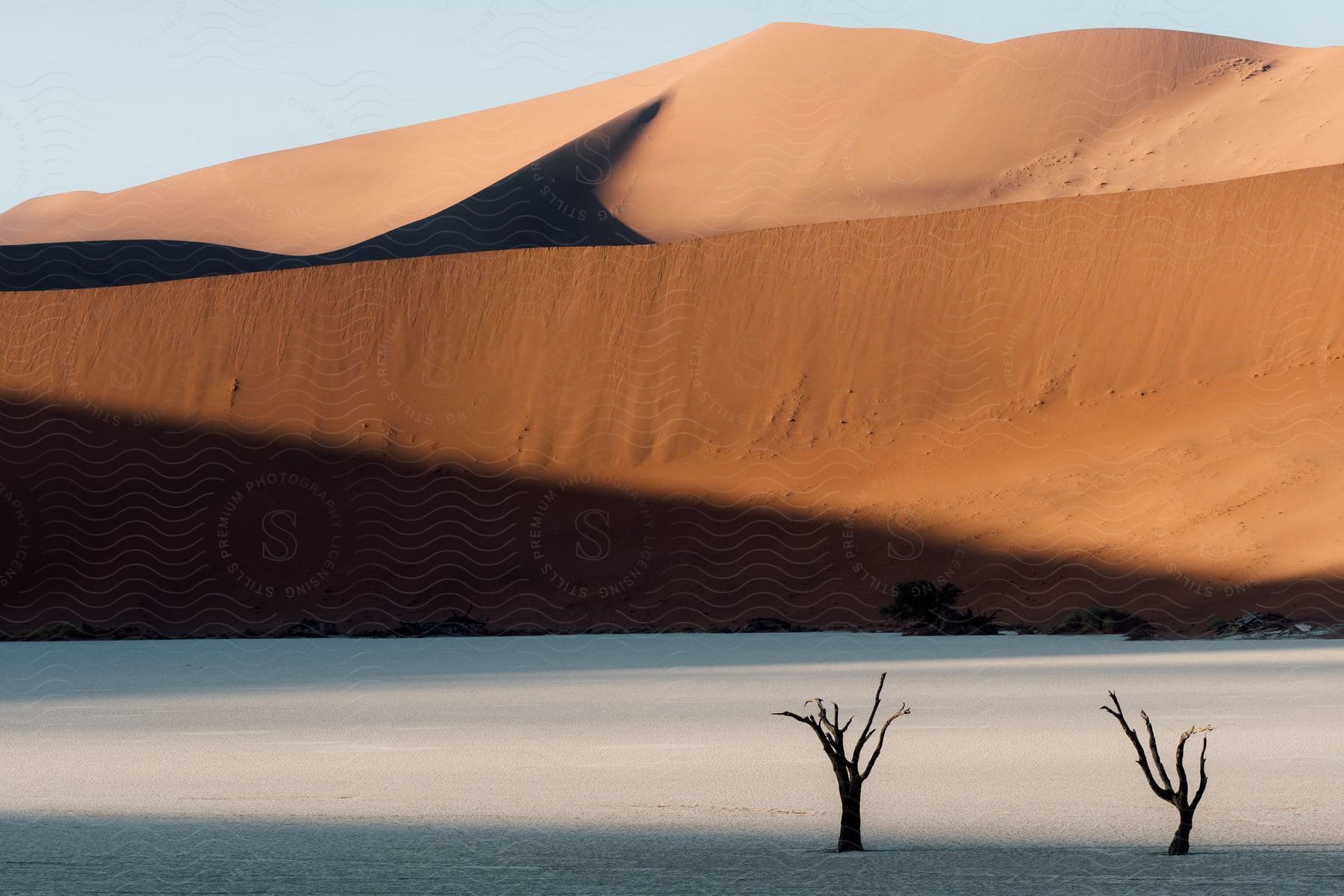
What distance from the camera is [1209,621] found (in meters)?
20.9

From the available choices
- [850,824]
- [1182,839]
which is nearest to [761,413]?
[850,824]

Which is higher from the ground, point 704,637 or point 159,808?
point 704,637

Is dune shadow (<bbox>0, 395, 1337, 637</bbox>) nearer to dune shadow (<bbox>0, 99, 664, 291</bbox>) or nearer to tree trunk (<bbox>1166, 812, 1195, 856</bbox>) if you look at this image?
tree trunk (<bbox>1166, 812, 1195, 856</bbox>)

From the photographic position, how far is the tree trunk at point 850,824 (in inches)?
226

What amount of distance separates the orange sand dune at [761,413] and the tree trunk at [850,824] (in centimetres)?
1699

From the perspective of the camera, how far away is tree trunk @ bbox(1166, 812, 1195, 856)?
215 inches

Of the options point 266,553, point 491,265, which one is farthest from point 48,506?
point 491,265

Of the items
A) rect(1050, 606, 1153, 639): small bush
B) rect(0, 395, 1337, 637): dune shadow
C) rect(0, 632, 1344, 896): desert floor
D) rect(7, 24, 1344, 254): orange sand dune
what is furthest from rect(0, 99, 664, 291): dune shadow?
rect(0, 632, 1344, 896): desert floor

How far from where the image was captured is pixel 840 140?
70.3 m

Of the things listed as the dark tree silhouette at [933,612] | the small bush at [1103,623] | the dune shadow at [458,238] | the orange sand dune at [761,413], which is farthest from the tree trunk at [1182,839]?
the dune shadow at [458,238]

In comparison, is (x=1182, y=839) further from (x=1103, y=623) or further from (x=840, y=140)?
(x=840, y=140)

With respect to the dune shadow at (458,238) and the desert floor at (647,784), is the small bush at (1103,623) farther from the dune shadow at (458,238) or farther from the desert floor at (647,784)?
the dune shadow at (458,238)

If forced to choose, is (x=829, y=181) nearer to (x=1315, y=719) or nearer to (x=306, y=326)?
(x=306, y=326)

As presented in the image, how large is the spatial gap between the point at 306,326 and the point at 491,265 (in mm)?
4999
